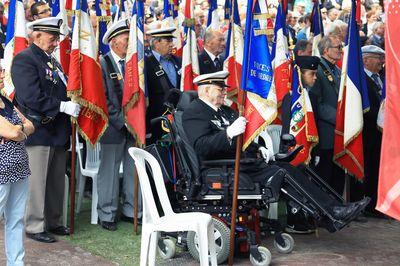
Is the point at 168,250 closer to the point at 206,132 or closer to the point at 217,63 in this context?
the point at 206,132

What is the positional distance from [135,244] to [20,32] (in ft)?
8.32

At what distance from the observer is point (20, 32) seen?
7.96m

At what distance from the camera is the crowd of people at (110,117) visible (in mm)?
5820

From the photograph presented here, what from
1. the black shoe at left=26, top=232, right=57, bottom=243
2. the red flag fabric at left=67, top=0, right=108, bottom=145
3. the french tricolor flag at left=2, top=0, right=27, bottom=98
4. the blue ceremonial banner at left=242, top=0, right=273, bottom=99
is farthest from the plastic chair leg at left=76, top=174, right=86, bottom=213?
the blue ceremonial banner at left=242, top=0, right=273, bottom=99

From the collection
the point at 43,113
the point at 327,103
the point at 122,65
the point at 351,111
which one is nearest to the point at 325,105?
the point at 327,103

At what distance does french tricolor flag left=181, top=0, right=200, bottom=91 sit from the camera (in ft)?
29.1

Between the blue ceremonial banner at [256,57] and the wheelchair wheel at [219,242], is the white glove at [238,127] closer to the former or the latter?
the blue ceremonial banner at [256,57]

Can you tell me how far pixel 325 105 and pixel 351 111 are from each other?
41 cm

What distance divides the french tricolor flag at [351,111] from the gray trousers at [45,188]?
2.99m

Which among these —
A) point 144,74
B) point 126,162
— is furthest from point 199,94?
point 126,162

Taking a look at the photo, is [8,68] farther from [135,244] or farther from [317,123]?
[317,123]

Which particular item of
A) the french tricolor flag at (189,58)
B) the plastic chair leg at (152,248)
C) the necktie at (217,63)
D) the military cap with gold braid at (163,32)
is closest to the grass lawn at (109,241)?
the plastic chair leg at (152,248)

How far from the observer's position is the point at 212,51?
10.1 meters

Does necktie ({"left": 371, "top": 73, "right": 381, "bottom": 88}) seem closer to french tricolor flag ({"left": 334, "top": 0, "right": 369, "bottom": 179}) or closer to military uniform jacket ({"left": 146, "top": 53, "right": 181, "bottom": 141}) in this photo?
french tricolor flag ({"left": 334, "top": 0, "right": 369, "bottom": 179})
